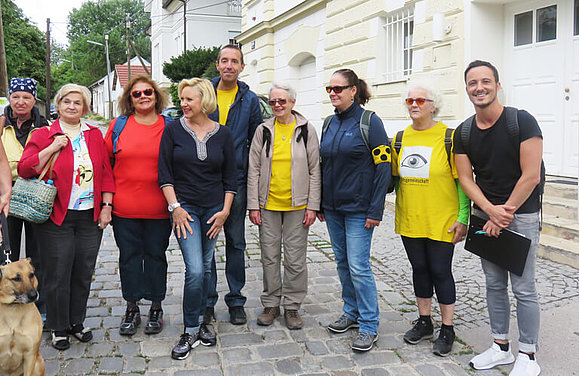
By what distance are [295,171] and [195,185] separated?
0.80 m

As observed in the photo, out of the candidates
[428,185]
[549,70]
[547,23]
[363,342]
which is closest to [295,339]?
[363,342]

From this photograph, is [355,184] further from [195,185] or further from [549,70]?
[549,70]

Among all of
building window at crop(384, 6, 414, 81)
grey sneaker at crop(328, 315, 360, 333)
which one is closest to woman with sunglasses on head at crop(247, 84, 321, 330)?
grey sneaker at crop(328, 315, 360, 333)

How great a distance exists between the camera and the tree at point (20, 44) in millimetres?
22180

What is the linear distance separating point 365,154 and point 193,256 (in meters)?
1.49

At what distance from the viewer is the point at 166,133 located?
3869mm

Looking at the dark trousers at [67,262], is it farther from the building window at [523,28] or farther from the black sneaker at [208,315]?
the building window at [523,28]

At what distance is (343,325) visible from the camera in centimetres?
422

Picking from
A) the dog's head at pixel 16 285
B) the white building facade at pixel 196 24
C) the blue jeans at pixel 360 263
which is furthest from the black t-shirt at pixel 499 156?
the white building facade at pixel 196 24

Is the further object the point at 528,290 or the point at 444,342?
the point at 444,342

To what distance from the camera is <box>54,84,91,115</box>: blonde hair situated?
3.85m

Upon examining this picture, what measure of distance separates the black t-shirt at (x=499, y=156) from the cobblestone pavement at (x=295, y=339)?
1206 millimetres

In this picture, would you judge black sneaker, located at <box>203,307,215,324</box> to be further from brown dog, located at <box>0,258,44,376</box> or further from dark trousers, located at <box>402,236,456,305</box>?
Result: dark trousers, located at <box>402,236,456,305</box>

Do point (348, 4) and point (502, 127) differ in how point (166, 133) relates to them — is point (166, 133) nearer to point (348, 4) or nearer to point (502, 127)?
point (502, 127)
